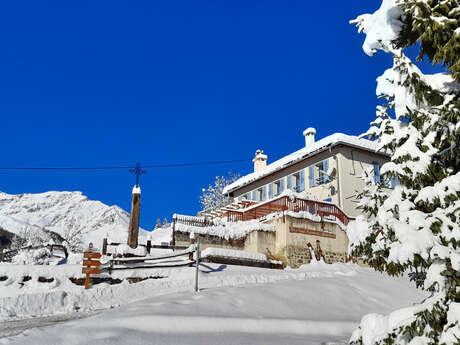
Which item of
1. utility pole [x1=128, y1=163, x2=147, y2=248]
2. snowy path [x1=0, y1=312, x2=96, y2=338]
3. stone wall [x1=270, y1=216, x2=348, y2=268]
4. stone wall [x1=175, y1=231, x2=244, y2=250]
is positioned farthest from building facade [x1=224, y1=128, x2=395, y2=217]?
snowy path [x1=0, y1=312, x2=96, y2=338]

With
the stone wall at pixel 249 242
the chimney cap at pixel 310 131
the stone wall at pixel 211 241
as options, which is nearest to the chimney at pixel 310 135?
the chimney cap at pixel 310 131

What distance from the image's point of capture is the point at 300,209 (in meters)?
21.2

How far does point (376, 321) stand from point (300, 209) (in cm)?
1583

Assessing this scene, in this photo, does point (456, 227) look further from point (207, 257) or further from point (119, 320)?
point (207, 257)

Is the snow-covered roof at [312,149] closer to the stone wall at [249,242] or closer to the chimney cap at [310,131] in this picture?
the chimney cap at [310,131]

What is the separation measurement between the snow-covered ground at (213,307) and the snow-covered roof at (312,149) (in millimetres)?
12388

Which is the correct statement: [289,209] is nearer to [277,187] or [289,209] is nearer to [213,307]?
[213,307]

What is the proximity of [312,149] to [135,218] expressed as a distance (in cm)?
1571

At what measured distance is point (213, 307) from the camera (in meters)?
9.02

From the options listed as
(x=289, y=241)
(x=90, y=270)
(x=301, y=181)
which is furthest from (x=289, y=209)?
(x=90, y=270)

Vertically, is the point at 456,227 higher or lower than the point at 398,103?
lower

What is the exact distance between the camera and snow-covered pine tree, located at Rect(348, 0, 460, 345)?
4836 millimetres

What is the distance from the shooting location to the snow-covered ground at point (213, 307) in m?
6.77

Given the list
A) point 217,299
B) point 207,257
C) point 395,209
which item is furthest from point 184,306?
point 207,257
